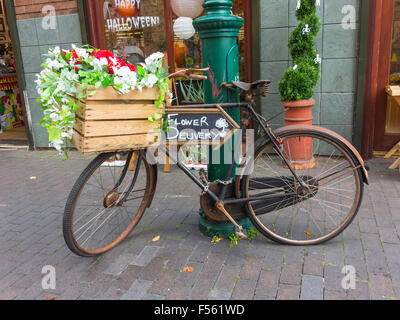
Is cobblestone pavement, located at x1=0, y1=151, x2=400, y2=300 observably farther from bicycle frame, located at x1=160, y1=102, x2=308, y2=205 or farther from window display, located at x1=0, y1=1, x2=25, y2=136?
window display, located at x1=0, y1=1, x2=25, y2=136

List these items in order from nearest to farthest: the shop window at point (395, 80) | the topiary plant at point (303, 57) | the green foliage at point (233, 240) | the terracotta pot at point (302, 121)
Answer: the green foliage at point (233, 240), the topiary plant at point (303, 57), the terracotta pot at point (302, 121), the shop window at point (395, 80)

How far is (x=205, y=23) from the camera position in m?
2.89

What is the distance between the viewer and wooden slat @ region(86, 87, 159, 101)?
247 centimetres

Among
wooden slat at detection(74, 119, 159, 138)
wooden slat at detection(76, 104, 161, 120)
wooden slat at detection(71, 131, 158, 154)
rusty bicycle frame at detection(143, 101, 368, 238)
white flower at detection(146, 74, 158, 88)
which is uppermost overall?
white flower at detection(146, 74, 158, 88)

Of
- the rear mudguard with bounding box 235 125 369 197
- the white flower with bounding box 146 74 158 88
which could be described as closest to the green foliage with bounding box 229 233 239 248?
the rear mudguard with bounding box 235 125 369 197

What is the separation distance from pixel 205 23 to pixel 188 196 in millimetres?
2046

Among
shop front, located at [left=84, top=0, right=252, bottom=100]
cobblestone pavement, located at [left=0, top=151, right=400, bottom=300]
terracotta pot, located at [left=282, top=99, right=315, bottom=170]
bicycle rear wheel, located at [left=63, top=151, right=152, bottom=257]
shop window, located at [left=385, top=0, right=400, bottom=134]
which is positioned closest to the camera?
cobblestone pavement, located at [left=0, top=151, right=400, bottom=300]

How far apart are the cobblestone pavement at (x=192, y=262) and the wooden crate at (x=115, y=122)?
3.11ft

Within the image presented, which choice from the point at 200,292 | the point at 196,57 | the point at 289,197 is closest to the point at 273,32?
the point at 196,57

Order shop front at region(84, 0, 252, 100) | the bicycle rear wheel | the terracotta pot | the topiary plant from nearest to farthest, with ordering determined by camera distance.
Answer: the bicycle rear wheel, the topiary plant, the terracotta pot, shop front at region(84, 0, 252, 100)

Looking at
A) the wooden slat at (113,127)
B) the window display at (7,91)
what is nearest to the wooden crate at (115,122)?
the wooden slat at (113,127)

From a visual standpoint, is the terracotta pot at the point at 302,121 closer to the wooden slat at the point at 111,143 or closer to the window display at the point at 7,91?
the wooden slat at the point at 111,143

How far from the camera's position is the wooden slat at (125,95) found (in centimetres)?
247
